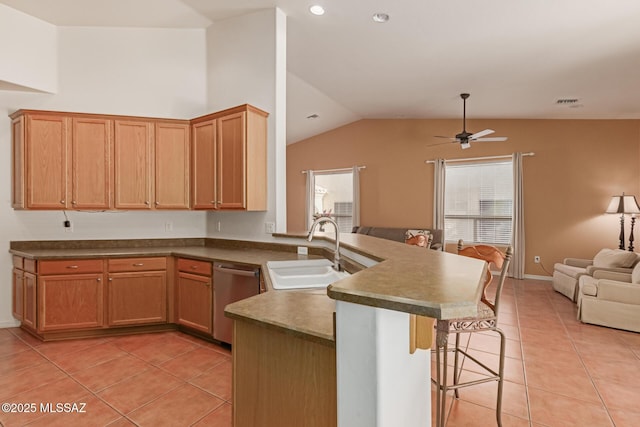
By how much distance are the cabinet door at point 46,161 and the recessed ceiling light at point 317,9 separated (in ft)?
9.03

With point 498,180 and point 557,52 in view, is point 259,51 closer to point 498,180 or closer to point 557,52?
point 557,52

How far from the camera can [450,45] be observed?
374 centimetres

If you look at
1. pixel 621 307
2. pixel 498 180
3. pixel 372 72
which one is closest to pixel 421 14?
pixel 372 72

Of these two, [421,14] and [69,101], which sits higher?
[421,14]

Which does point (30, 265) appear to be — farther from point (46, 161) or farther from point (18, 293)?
point (46, 161)

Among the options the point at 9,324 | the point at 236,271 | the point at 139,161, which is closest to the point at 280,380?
the point at 236,271

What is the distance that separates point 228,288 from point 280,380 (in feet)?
6.08

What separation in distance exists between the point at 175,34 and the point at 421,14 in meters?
2.84

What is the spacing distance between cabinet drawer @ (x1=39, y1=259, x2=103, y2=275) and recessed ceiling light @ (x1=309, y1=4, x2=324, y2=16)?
3234 millimetres

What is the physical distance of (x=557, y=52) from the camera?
3.65 metres

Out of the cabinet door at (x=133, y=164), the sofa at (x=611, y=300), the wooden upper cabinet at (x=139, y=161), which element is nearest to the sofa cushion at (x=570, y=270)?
the sofa at (x=611, y=300)

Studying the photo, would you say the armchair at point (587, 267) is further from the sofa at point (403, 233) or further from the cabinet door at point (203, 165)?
the cabinet door at point (203, 165)

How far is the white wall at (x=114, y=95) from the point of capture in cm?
362

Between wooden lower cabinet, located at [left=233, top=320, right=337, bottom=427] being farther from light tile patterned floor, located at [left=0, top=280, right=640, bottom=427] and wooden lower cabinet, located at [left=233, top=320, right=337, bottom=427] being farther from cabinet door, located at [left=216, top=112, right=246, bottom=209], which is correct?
cabinet door, located at [left=216, top=112, right=246, bottom=209]
